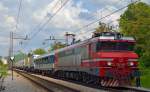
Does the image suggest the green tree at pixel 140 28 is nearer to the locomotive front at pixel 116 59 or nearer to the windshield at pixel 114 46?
the windshield at pixel 114 46

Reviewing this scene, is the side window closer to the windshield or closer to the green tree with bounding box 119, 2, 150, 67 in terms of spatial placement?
the windshield

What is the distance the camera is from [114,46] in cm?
2959

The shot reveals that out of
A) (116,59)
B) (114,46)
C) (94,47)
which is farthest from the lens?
(94,47)

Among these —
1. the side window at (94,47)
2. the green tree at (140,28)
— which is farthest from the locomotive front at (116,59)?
the green tree at (140,28)

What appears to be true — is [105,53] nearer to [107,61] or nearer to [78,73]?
[107,61]

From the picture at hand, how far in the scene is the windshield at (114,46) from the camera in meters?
29.4

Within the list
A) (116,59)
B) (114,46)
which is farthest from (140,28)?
(116,59)

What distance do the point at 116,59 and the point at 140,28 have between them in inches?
2063

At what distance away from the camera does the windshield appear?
2939 centimetres

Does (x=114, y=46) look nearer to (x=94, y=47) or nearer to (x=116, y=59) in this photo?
(x=116, y=59)

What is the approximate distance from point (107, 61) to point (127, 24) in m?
56.6

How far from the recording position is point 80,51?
3453 cm

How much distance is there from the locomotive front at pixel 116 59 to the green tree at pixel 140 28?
129 feet

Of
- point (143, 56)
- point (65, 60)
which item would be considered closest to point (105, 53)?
point (65, 60)
